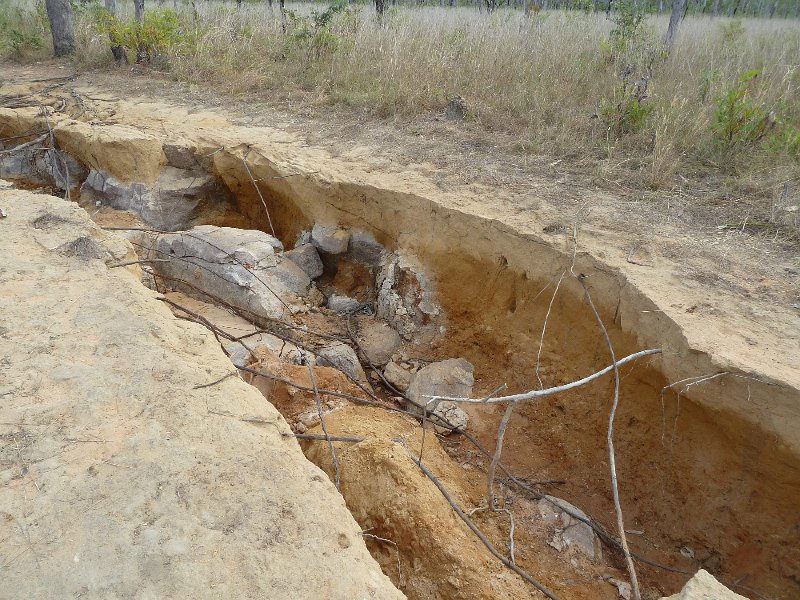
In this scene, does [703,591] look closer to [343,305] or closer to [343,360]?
[343,360]

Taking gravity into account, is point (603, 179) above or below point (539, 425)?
above

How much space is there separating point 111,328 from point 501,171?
3024mm

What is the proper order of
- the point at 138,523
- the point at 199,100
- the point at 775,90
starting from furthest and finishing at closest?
the point at 199,100
the point at 775,90
the point at 138,523

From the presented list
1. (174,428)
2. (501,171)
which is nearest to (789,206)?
(501,171)

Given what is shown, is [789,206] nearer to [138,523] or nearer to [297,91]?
[138,523]

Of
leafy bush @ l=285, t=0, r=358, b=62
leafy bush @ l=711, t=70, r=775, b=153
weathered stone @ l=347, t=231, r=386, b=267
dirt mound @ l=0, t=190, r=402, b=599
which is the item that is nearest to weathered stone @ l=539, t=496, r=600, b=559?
dirt mound @ l=0, t=190, r=402, b=599

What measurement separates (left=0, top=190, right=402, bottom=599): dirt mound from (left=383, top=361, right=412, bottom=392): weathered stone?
1749 mm

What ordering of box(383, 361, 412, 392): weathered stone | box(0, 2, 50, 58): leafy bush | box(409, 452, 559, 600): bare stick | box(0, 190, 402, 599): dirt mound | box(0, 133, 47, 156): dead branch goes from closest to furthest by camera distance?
box(0, 190, 402, 599): dirt mound → box(409, 452, 559, 600): bare stick → box(383, 361, 412, 392): weathered stone → box(0, 133, 47, 156): dead branch → box(0, 2, 50, 58): leafy bush

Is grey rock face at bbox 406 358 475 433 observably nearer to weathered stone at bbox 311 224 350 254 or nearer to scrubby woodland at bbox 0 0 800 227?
weathered stone at bbox 311 224 350 254

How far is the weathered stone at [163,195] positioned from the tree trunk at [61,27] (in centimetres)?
417

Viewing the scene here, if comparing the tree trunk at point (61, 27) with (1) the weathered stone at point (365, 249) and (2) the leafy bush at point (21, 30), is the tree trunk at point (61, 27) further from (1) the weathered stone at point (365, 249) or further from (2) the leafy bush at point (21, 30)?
(1) the weathered stone at point (365, 249)

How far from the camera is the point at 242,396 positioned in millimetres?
1851

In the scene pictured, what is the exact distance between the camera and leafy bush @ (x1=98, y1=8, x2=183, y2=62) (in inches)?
281

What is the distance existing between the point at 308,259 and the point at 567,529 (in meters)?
2.60
